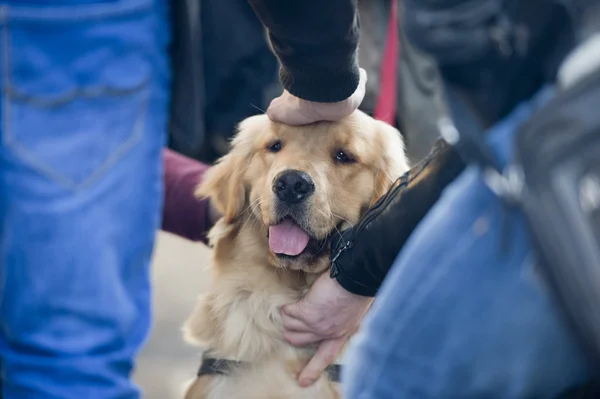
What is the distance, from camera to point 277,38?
2227 millimetres

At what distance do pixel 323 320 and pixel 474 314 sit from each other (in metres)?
1.33

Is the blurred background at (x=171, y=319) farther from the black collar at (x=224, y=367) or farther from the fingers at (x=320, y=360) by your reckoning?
the fingers at (x=320, y=360)

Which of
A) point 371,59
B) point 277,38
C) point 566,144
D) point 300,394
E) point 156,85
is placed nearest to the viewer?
point 566,144

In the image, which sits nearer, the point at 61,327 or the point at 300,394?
the point at 61,327

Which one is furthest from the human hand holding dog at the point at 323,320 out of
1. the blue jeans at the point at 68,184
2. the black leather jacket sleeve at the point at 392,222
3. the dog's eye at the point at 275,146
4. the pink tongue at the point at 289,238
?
the blue jeans at the point at 68,184

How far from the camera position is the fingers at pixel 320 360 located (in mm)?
2984

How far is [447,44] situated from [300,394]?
1.83 meters

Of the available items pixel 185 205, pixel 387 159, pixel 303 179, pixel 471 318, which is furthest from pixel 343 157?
pixel 471 318

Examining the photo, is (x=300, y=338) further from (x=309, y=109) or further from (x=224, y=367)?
(x=309, y=109)

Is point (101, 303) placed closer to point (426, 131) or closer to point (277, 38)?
point (277, 38)

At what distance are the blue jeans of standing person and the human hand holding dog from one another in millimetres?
899

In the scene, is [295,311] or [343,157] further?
[343,157]

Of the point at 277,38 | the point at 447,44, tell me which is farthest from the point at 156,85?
the point at 447,44

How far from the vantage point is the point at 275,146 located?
10.8ft
